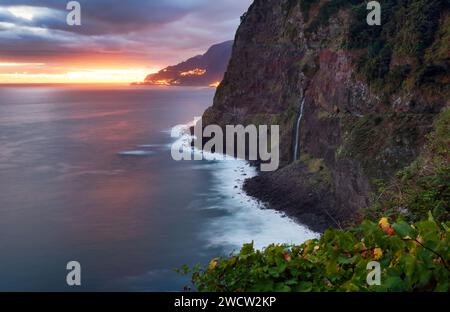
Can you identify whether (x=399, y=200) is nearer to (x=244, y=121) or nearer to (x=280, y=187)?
(x=280, y=187)

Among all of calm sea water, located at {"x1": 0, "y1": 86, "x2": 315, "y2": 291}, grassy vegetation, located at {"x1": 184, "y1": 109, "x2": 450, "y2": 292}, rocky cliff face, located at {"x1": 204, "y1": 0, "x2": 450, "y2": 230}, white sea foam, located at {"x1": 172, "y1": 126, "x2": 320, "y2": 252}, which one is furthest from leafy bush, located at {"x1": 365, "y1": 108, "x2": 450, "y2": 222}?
white sea foam, located at {"x1": 172, "y1": 126, "x2": 320, "y2": 252}

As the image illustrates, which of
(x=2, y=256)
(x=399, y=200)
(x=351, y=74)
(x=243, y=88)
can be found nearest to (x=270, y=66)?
(x=243, y=88)

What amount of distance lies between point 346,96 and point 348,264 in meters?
35.4

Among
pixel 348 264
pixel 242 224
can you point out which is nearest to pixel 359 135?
pixel 242 224

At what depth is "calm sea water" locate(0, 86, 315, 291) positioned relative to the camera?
27875 mm

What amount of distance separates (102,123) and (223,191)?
6550cm

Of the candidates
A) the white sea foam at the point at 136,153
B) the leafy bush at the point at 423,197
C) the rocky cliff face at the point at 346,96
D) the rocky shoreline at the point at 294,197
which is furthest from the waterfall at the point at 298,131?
the leafy bush at the point at 423,197

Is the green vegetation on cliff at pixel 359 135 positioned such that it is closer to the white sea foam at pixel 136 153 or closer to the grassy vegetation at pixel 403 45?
the grassy vegetation at pixel 403 45

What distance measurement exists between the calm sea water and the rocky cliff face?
4129 millimetres

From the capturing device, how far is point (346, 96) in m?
39.9

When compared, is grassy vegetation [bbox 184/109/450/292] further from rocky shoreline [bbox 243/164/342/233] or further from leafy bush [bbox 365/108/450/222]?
rocky shoreline [bbox 243/164/342/233]

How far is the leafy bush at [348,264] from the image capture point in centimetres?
458

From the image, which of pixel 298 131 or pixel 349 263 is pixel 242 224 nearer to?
pixel 298 131

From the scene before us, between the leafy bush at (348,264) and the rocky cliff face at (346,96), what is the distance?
1893cm
